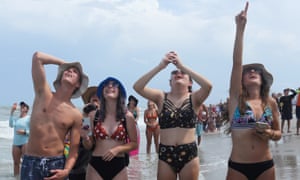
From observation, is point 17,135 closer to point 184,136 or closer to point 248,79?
point 184,136

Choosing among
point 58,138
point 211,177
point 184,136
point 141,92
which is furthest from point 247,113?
point 211,177

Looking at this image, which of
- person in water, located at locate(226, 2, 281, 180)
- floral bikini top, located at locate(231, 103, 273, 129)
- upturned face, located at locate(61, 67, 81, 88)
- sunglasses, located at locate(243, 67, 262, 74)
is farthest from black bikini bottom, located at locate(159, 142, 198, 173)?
upturned face, located at locate(61, 67, 81, 88)

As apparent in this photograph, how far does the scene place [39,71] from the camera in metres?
4.64

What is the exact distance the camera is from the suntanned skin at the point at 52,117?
454cm

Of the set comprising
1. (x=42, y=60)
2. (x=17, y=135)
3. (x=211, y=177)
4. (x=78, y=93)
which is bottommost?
(x=211, y=177)

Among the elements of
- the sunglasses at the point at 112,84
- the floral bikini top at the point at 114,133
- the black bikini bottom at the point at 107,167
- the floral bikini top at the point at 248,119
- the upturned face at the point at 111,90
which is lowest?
the black bikini bottom at the point at 107,167

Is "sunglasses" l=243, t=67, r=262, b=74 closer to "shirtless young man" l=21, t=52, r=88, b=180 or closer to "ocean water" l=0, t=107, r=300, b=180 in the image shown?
"shirtless young man" l=21, t=52, r=88, b=180

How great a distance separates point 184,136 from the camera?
5.18 meters

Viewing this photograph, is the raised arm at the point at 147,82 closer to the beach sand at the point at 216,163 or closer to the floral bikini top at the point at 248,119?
the floral bikini top at the point at 248,119

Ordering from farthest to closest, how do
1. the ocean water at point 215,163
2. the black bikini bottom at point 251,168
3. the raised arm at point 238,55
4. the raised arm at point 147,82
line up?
the ocean water at point 215,163 → the raised arm at point 147,82 → the raised arm at point 238,55 → the black bikini bottom at point 251,168

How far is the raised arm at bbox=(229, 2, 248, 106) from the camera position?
15.9 ft

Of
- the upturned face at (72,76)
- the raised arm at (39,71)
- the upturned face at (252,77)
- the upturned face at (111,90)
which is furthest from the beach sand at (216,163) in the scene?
the raised arm at (39,71)

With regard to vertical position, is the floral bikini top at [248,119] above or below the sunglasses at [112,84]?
below

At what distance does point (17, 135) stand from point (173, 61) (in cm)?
639
